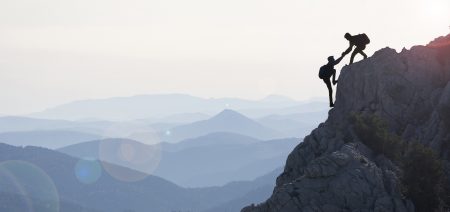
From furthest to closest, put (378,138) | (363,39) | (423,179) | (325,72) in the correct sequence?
(363,39) → (325,72) → (378,138) → (423,179)

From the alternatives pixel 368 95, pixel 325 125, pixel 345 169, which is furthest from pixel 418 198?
pixel 368 95

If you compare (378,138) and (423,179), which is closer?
(423,179)

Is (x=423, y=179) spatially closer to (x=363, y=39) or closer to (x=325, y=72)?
(x=325, y=72)

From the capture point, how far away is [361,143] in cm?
4978

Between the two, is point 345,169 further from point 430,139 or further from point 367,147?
point 430,139

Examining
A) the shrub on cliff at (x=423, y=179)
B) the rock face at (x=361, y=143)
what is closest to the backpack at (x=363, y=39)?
the rock face at (x=361, y=143)

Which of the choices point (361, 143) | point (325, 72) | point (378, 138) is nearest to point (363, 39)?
point (325, 72)

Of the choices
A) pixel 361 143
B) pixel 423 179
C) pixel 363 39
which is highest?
pixel 363 39

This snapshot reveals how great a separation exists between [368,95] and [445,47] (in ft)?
36.5

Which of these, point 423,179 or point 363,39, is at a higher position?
point 363,39

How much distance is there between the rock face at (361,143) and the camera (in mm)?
38531

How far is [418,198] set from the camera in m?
38.8

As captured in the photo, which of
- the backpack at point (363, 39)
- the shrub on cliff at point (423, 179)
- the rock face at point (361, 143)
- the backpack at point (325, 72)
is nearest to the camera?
the rock face at point (361, 143)

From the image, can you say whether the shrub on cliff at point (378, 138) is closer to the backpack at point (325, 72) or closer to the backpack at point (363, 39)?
the backpack at point (325, 72)
